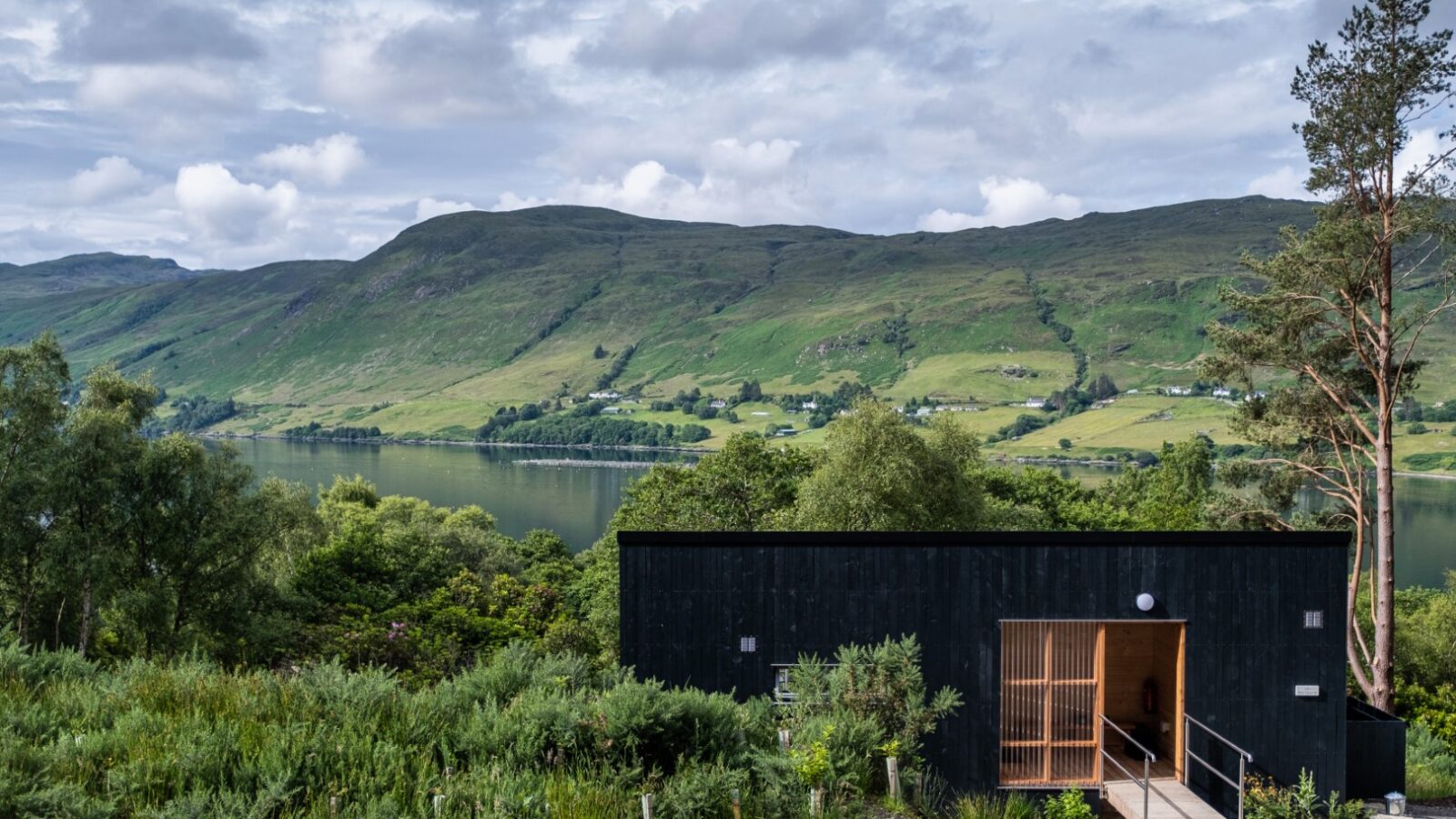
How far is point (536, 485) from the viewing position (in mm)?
131500

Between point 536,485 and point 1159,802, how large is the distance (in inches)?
4805

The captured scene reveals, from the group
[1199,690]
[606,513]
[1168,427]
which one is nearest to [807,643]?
[1199,690]

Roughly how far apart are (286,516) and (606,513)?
70822 mm

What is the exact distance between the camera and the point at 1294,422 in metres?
23.3

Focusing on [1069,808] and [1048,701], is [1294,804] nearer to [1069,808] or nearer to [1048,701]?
[1048,701]

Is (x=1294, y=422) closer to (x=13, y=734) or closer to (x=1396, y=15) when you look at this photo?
(x=1396, y=15)

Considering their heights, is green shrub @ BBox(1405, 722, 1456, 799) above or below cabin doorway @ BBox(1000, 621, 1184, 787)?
below

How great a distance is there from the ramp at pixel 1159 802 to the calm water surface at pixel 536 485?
173ft

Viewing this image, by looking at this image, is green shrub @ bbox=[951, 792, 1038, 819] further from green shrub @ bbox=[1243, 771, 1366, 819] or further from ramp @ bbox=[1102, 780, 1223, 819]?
green shrub @ bbox=[1243, 771, 1366, 819]

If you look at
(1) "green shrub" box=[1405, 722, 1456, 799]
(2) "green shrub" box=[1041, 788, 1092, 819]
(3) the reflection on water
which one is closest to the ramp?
(2) "green shrub" box=[1041, 788, 1092, 819]

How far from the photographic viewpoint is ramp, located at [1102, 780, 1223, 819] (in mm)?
12508

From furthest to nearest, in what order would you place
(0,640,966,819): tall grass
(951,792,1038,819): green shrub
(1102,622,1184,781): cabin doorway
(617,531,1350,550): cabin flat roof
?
1. (1102,622,1184,781): cabin doorway
2. (617,531,1350,550): cabin flat roof
3. (951,792,1038,819): green shrub
4. (0,640,966,819): tall grass

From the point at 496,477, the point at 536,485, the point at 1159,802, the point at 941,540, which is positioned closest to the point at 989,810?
the point at 941,540

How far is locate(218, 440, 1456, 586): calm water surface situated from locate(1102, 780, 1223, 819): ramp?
5277 centimetres
